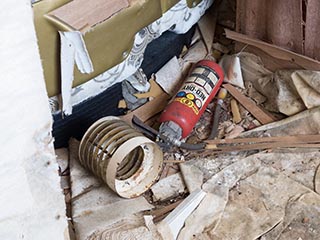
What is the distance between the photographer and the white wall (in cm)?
101

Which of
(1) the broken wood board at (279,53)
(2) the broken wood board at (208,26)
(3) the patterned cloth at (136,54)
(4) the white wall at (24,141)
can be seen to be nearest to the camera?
(4) the white wall at (24,141)

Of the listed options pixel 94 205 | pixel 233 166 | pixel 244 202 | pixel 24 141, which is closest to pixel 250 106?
pixel 233 166

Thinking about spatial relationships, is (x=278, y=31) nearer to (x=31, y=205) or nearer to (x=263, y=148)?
(x=263, y=148)

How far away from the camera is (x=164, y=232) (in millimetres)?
1645

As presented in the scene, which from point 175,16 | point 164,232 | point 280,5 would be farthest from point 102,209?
point 280,5

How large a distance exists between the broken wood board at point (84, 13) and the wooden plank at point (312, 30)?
24.2 inches

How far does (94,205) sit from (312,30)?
916 millimetres

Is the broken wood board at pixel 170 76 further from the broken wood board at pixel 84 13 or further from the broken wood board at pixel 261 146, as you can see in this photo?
the broken wood board at pixel 84 13

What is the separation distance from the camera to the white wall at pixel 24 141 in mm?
1008

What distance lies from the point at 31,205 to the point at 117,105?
35.0 inches

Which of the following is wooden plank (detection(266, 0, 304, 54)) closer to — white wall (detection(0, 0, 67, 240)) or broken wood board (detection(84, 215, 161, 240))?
broken wood board (detection(84, 215, 161, 240))

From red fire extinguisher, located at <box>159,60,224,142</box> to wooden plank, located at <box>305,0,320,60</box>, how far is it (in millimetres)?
336

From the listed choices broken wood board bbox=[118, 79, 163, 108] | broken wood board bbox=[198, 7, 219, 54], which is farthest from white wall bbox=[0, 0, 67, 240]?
broken wood board bbox=[198, 7, 219, 54]

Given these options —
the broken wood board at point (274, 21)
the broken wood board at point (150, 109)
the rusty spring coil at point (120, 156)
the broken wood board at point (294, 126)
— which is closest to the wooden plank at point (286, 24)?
the broken wood board at point (274, 21)
